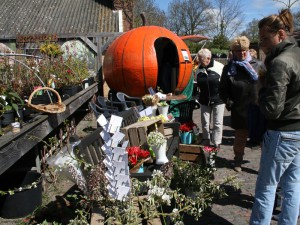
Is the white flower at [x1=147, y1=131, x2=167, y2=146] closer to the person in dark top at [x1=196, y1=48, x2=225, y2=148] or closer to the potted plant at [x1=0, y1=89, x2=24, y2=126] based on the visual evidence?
the potted plant at [x1=0, y1=89, x2=24, y2=126]

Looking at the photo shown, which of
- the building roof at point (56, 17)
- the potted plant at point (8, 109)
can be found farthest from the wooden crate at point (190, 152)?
the building roof at point (56, 17)

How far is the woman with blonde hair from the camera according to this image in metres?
2.33

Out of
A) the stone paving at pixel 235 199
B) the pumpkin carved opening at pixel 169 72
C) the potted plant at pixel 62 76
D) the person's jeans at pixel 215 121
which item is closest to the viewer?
the stone paving at pixel 235 199

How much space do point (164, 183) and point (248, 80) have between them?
250cm

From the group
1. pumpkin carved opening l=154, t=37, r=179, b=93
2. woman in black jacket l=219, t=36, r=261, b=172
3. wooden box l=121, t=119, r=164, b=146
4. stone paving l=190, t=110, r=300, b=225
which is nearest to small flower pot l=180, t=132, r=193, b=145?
stone paving l=190, t=110, r=300, b=225

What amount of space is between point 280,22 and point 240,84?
1.96 meters

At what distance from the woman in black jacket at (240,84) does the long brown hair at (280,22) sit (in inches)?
67.1

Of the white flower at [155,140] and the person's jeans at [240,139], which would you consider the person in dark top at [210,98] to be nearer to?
the person's jeans at [240,139]

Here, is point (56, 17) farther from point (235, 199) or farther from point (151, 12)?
point (235, 199)

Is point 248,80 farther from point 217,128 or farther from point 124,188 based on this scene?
point 124,188

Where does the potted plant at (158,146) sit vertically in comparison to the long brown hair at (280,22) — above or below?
below

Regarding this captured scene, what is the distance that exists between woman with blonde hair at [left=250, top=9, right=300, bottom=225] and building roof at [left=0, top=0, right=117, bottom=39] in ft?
62.6

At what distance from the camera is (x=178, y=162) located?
127 inches

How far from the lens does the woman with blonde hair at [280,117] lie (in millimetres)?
2326
